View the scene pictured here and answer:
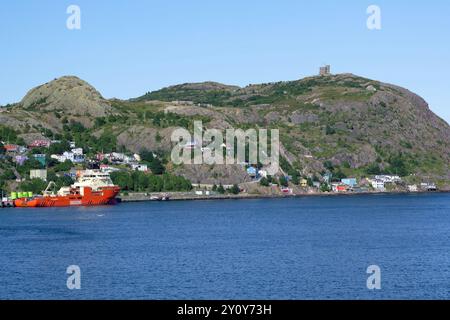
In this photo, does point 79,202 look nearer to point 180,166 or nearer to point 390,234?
point 180,166

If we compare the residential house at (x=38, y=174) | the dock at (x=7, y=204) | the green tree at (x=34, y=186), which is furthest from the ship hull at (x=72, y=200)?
the residential house at (x=38, y=174)

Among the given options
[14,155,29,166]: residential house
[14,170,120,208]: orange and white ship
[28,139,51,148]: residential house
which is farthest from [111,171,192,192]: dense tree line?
[28,139,51,148]: residential house

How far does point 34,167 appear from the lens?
177m

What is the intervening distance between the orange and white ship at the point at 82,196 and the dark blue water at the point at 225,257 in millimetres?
41381

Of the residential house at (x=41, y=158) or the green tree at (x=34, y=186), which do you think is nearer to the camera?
the green tree at (x=34, y=186)

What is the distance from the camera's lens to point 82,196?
14900cm

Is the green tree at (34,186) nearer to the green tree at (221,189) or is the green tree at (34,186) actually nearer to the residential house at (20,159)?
the residential house at (20,159)

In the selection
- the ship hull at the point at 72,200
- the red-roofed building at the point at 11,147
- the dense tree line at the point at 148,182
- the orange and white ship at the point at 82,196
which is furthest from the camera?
the red-roofed building at the point at 11,147

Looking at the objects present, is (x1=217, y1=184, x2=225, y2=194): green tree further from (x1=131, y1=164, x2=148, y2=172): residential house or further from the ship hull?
the ship hull

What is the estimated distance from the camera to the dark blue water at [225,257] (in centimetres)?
4725

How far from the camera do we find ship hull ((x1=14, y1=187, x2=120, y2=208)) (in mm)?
149250

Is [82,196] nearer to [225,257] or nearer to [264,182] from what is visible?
[264,182]

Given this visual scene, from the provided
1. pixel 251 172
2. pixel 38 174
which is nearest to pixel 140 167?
pixel 38 174
